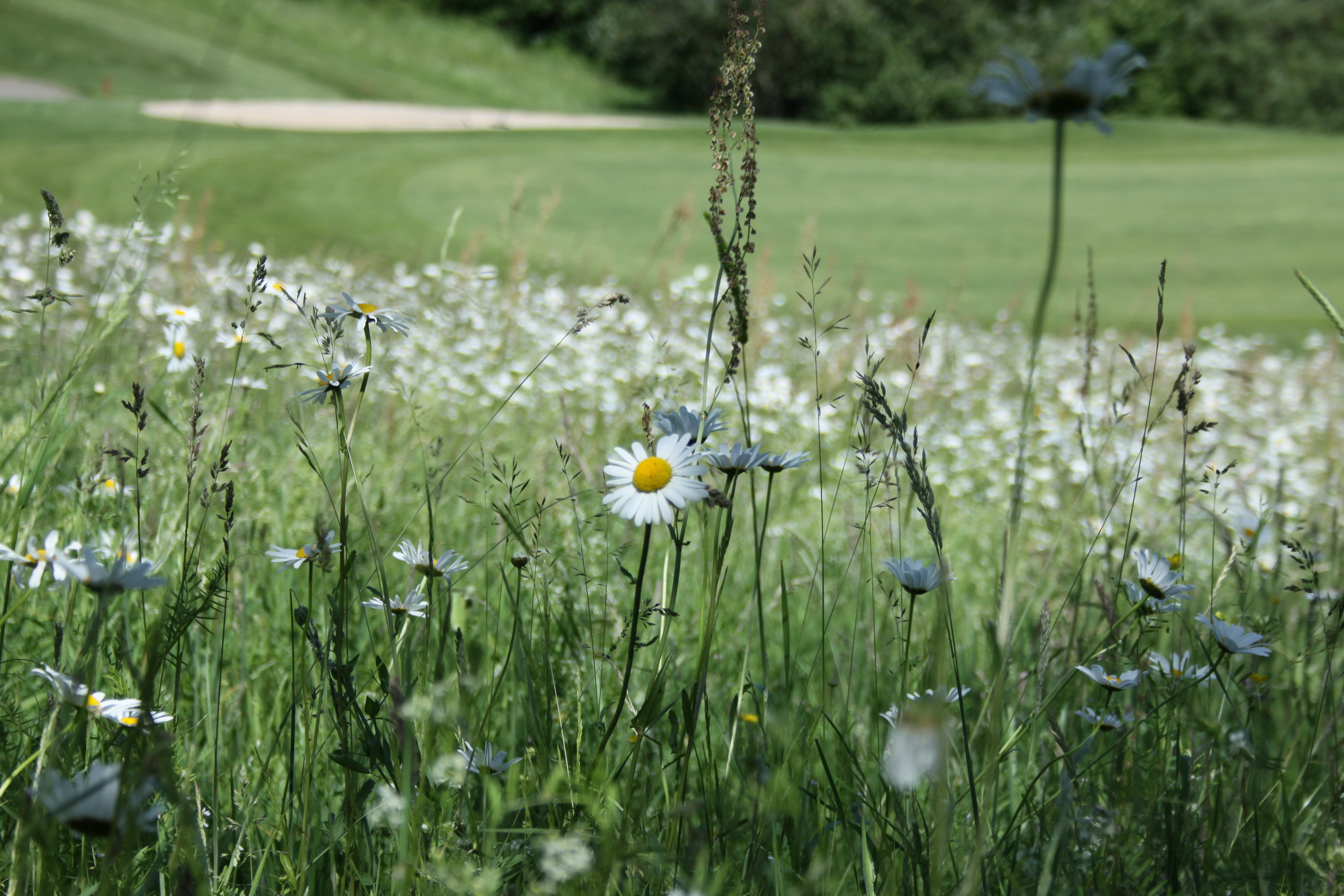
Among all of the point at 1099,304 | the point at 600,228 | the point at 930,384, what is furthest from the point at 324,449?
the point at 600,228

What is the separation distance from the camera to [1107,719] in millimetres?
980

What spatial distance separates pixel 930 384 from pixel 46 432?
4.01m

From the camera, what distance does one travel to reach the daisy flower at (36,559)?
813 mm

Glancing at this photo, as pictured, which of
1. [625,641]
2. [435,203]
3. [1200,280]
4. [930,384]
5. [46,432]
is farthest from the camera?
[435,203]

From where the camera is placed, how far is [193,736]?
117 cm

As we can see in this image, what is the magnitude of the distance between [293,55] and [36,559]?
25.2 metres

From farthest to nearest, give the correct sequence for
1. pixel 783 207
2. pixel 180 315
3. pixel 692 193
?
pixel 783 207 → pixel 692 193 → pixel 180 315

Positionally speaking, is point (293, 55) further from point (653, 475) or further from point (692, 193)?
point (653, 475)

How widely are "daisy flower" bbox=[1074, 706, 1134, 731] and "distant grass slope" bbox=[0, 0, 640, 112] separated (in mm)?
13383

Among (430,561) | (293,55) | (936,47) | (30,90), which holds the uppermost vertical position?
(936,47)

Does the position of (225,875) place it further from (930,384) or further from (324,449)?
(930,384)

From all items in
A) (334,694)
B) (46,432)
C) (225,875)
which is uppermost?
(46,432)

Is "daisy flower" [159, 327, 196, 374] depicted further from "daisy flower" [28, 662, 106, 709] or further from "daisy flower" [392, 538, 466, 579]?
"daisy flower" [28, 662, 106, 709]

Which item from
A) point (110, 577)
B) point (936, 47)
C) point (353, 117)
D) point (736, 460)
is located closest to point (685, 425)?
point (736, 460)
